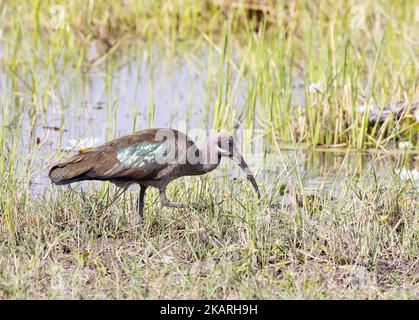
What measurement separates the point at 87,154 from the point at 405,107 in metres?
3.06

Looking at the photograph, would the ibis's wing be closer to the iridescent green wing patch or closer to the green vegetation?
the iridescent green wing patch

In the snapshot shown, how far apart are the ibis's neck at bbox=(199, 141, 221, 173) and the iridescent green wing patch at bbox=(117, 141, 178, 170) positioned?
0.21 m

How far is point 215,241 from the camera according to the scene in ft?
16.9

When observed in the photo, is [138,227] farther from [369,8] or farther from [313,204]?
[369,8]

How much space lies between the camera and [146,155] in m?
5.55

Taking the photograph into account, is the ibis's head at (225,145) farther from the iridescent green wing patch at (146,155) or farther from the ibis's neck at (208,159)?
the iridescent green wing patch at (146,155)

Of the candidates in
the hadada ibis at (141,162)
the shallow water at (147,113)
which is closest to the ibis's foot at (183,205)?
the hadada ibis at (141,162)

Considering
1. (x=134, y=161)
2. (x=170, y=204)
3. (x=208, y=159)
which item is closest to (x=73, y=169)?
(x=134, y=161)

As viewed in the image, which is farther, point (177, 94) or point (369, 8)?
point (369, 8)

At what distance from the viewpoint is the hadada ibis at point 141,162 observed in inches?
215

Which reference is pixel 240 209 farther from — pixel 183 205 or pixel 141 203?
pixel 141 203

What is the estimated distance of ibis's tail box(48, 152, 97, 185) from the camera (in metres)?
5.40

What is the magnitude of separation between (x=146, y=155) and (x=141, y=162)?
0.17 feet
